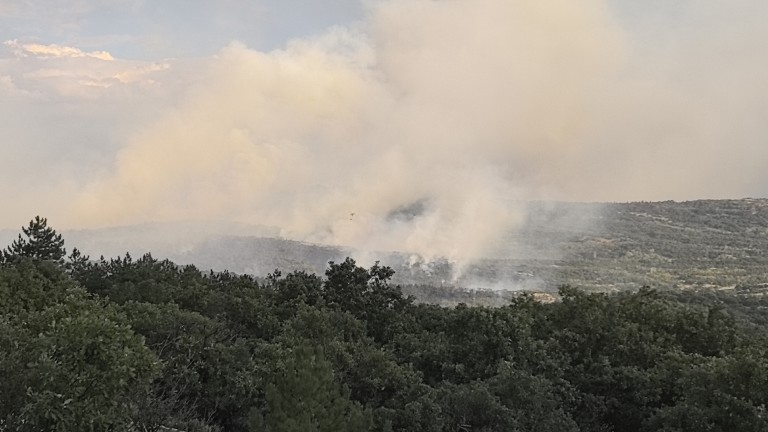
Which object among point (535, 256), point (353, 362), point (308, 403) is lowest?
point (353, 362)

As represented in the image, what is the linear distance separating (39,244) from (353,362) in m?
35.2

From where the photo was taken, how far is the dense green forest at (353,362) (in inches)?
542

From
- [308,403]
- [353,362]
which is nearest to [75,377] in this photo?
[308,403]

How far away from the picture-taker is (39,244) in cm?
4944

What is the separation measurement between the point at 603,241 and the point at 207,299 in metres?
182

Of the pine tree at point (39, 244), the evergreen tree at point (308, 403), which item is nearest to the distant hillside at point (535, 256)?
the pine tree at point (39, 244)

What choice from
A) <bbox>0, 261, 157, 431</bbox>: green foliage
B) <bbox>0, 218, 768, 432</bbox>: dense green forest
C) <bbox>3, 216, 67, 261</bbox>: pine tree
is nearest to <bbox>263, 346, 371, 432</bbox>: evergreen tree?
<bbox>0, 218, 768, 432</bbox>: dense green forest

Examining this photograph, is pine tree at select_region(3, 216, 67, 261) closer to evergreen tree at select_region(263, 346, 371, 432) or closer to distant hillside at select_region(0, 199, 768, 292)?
evergreen tree at select_region(263, 346, 371, 432)

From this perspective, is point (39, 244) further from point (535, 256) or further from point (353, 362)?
point (535, 256)

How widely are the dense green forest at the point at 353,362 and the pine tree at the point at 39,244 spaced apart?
11104 millimetres

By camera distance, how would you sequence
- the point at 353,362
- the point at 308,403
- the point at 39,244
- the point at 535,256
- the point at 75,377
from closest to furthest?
the point at 75,377, the point at 308,403, the point at 353,362, the point at 39,244, the point at 535,256

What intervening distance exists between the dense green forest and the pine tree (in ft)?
36.4

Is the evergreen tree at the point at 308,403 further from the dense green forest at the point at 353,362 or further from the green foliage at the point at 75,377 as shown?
the green foliage at the point at 75,377

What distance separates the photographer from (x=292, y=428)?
15578mm
